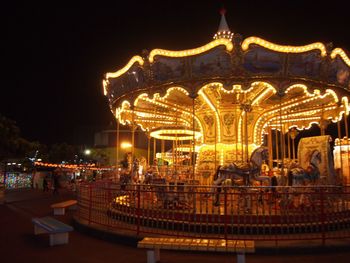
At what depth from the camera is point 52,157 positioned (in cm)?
4725

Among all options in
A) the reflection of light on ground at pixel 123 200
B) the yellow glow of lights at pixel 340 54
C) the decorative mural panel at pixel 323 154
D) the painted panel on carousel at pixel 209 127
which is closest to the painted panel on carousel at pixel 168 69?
the painted panel on carousel at pixel 209 127

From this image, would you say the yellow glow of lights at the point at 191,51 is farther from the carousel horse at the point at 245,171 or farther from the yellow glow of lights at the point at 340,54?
the carousel horse at the point at 245,171

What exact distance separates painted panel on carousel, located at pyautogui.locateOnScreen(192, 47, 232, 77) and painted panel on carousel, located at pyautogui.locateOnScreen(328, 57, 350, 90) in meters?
2.81

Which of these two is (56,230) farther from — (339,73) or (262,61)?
(339,73)

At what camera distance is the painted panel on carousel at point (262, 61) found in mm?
8742

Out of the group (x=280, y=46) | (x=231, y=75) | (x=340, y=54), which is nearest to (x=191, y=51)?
(x=231, y=75)

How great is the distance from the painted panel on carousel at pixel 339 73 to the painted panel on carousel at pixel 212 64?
2812mm

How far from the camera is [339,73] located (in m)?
9.50

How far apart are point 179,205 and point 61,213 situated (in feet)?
19.5

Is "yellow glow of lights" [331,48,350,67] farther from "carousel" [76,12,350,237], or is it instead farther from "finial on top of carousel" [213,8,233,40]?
"finial on top of carousel" [213,8,233,40]

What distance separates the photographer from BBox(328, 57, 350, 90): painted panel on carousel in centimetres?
928

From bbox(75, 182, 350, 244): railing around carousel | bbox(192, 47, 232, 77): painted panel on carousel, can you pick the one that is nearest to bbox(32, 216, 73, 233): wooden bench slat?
bbox(75, 182, 350, 244): railing around carousel

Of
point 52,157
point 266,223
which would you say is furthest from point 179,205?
point 52,157

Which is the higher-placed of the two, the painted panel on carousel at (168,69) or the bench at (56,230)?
the painted panel on carousel at (168,69)
